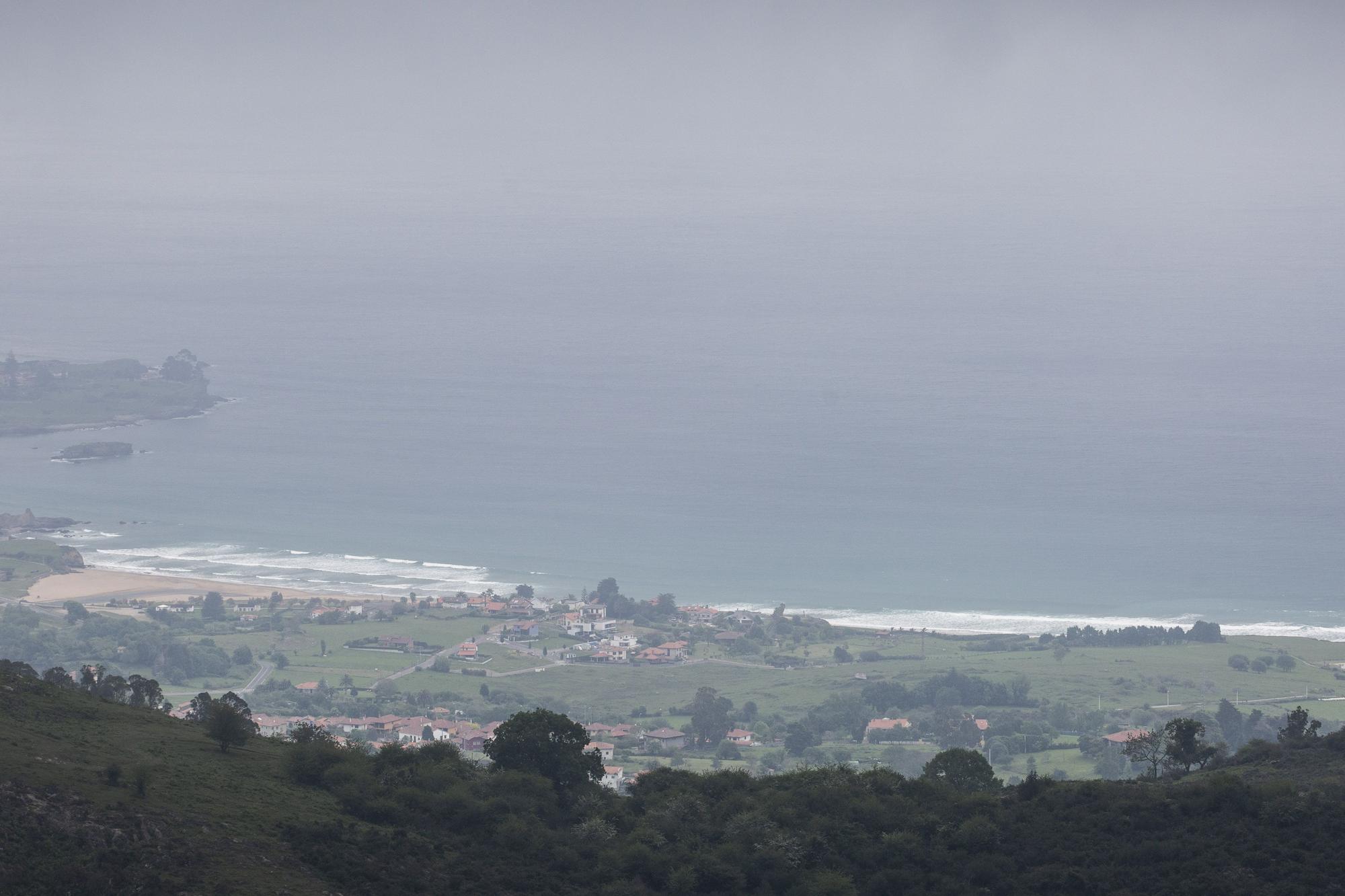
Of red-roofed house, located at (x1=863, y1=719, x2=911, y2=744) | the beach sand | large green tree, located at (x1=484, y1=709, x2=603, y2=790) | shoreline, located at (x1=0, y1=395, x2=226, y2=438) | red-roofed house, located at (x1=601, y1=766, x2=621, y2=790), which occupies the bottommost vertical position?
red-roofed house, located at (x1=601, y1=766, x2=621, y2=790)

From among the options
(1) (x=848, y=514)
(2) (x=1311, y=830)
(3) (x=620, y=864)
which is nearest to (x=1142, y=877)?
(2) (x=1311, y=830)

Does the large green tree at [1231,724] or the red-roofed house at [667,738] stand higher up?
the large green tree at [1231,724]

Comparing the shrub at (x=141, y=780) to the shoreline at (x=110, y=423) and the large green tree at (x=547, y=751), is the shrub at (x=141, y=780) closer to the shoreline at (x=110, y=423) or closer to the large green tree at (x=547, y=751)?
the large green tree at (x=547, y=751)

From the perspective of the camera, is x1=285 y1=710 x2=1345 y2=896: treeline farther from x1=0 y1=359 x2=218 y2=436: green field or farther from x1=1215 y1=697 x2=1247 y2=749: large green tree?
x1=0 y1=359 x2=218 y2=436: green field

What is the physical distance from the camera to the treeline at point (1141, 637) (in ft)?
207

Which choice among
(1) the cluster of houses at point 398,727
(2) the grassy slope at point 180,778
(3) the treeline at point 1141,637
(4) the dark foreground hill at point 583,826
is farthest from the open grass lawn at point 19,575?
(3) the treeline at point 1141,637

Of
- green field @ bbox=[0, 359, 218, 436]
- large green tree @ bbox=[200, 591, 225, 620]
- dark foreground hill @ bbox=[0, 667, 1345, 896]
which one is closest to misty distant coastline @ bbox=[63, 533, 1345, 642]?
large green tree @ bbox=[200, 591, 225, 620]

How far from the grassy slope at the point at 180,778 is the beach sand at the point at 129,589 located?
121 feet

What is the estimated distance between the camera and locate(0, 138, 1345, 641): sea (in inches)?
3049

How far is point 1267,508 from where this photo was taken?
90062mm

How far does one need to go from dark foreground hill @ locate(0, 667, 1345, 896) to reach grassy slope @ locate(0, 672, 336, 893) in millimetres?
45

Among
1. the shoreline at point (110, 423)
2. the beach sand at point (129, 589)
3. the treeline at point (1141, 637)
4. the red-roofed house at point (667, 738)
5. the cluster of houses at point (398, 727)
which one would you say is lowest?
the cluster of houses at point (398, 727)

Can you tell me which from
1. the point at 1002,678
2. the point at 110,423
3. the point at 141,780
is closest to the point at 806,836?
the point at 141,780

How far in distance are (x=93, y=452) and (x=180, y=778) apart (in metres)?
74.7
